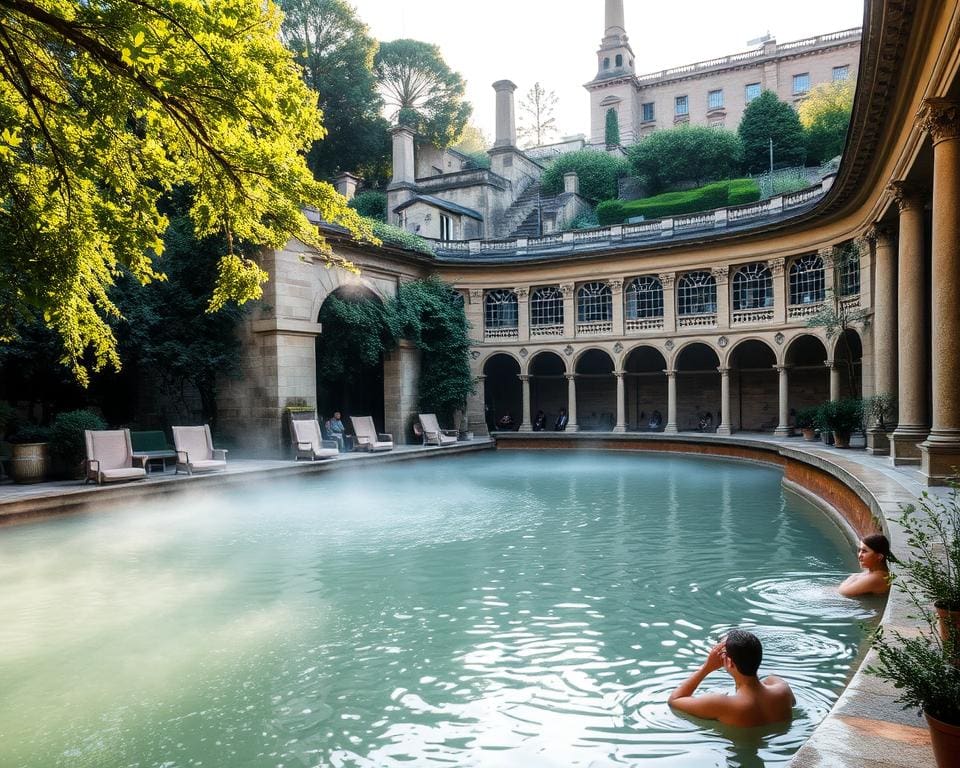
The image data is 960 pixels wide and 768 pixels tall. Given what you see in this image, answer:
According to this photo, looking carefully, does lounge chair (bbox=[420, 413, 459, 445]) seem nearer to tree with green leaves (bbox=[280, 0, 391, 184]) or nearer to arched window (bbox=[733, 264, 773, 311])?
arched window (bbox=[733, 264, 773, 311])

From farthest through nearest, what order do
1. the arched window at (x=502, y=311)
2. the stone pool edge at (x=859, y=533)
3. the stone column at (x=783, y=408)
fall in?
the arched window at (x=502, y=311)
the stone column at (x=783, y=408)
the stone pool edge at (x=859, y=533)

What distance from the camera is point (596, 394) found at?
3331cm

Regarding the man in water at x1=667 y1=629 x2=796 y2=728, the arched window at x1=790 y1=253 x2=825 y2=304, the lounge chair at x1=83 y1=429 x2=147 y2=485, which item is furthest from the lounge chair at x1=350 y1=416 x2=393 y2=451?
the man in water at x1=667 y1=629 x2=796 y2=728

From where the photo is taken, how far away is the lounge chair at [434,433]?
24.9m

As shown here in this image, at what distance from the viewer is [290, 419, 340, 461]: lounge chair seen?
62.0 feet

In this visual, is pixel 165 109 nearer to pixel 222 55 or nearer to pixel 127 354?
pixel 222 55

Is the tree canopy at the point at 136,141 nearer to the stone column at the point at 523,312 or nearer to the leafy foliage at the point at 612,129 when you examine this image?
the stone column at the point at 523,312

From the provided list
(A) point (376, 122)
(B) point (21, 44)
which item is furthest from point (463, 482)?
(A) point (376, 122)

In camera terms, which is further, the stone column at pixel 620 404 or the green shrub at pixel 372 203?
the green shrub at pixel 372 203

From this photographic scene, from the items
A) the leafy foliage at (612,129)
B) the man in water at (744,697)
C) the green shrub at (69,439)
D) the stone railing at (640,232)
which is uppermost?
the leafy foliage at (612,129)

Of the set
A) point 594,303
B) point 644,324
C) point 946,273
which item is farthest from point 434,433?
point 946,273

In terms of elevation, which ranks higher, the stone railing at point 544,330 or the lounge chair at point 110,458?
the stone railing at point 544,330

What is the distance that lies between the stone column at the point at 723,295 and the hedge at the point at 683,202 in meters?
10.3

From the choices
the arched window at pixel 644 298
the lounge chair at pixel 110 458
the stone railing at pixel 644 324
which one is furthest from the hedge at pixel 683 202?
the lounge chair at pixel 110 458
